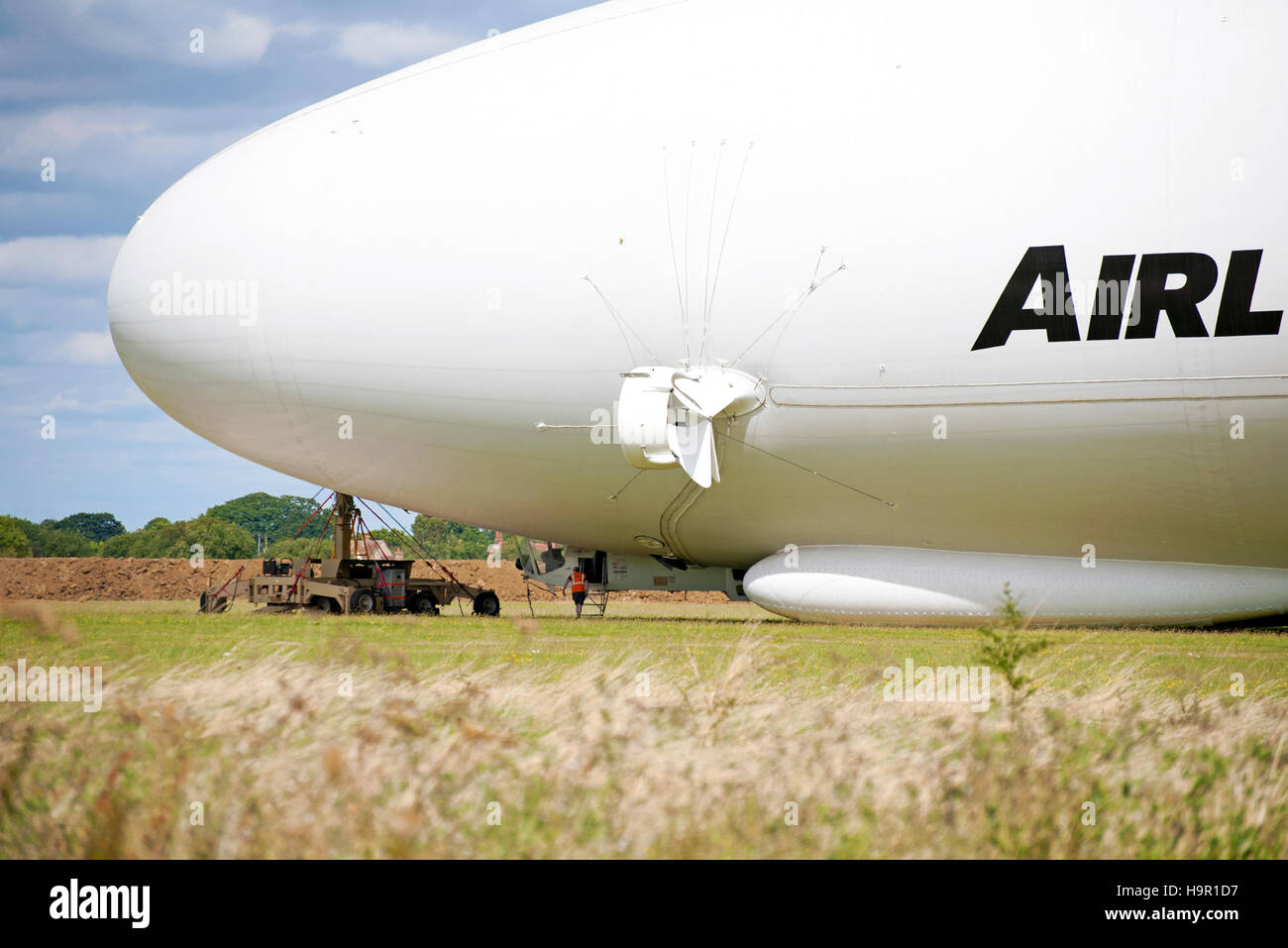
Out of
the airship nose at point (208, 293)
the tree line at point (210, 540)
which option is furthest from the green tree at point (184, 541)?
the airship nose at point (208, 293)

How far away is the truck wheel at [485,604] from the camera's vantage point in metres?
30.1

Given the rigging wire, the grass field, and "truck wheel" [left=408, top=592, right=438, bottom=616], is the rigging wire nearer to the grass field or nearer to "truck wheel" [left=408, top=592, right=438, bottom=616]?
"truck wheel" [left=408, top=592, right=438, bottom=616]

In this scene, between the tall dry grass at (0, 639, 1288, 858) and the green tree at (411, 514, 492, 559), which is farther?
the green tree at (411, 514, 492, 559)

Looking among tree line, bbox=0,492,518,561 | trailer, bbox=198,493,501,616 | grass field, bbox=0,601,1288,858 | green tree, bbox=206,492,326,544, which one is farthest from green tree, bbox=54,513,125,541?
grass field, bbox=0,601,1288,858

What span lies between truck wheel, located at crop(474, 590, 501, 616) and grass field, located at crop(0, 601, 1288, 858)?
23658mm

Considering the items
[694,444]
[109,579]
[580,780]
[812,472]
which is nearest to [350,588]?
[694,444]

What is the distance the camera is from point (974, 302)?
19.3 metres

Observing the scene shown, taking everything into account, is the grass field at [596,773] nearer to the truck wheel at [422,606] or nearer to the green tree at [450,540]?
the truck wheel at [422,606]

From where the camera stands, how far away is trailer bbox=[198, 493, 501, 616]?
29.1 metres

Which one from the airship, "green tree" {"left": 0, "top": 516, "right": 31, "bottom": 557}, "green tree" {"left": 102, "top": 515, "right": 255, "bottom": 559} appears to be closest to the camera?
the airship

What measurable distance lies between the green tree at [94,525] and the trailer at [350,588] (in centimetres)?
12683

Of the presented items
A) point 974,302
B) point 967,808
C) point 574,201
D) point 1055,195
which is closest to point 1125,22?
point 1055,195

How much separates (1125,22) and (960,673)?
12354 mm
